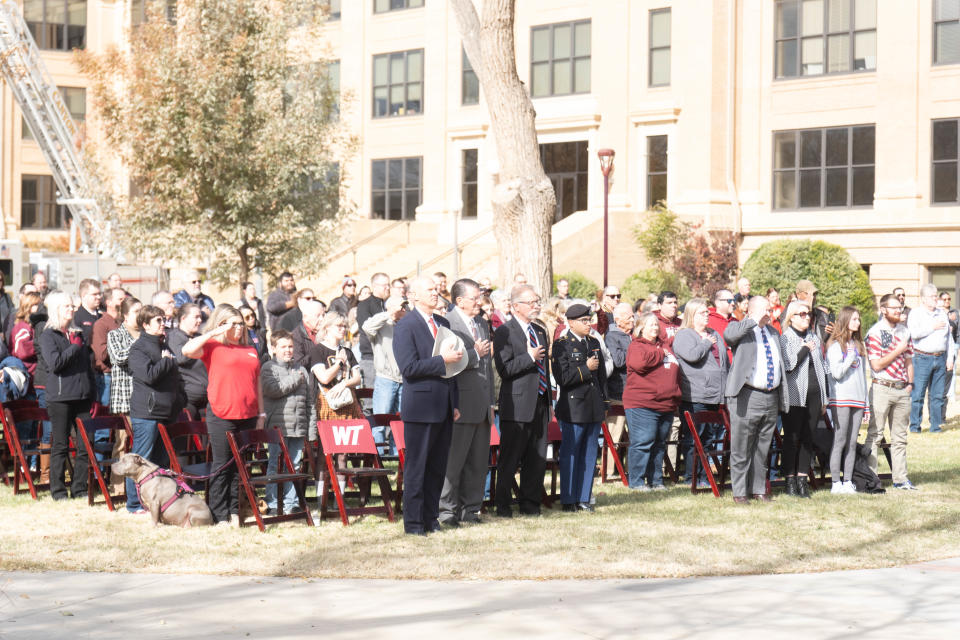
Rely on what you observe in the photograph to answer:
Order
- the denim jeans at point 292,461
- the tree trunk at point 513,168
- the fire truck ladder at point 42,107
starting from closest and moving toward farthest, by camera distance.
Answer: the denim jeans at point 292,461
the tree trunk at point 513,168
the fire truck ladder at point 42,107

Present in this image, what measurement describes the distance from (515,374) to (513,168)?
6.99 m

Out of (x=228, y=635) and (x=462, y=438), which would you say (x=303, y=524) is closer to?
(x=462, y=438)

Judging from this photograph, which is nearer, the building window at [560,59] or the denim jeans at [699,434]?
the denim jeans at [699,434]

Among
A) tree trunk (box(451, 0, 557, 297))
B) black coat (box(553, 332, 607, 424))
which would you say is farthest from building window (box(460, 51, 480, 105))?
black coat (box(553, 332, 607, 424))

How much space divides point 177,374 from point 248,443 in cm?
135

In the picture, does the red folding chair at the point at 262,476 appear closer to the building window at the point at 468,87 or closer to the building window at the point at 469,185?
the building window at the point at 469,185

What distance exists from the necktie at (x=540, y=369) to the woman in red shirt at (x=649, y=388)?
1561 millimetres

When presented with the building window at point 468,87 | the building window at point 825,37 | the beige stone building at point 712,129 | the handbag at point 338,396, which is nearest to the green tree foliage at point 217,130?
the beige stone building at point 712,129

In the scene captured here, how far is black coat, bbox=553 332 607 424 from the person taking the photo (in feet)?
37.3

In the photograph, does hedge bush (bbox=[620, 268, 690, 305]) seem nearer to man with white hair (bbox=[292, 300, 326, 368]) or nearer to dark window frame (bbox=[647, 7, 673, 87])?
dark window frame (bbox=[647, 7, 673, 87])

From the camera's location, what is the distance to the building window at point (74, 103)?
4988 centimetres

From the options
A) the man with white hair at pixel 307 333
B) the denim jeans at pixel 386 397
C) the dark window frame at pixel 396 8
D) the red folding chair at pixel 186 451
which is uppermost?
the dark window frame at pixel 396 8

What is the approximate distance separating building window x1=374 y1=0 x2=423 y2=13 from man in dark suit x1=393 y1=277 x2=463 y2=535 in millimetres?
34798

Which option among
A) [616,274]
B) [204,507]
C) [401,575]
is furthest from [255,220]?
[401,575]
